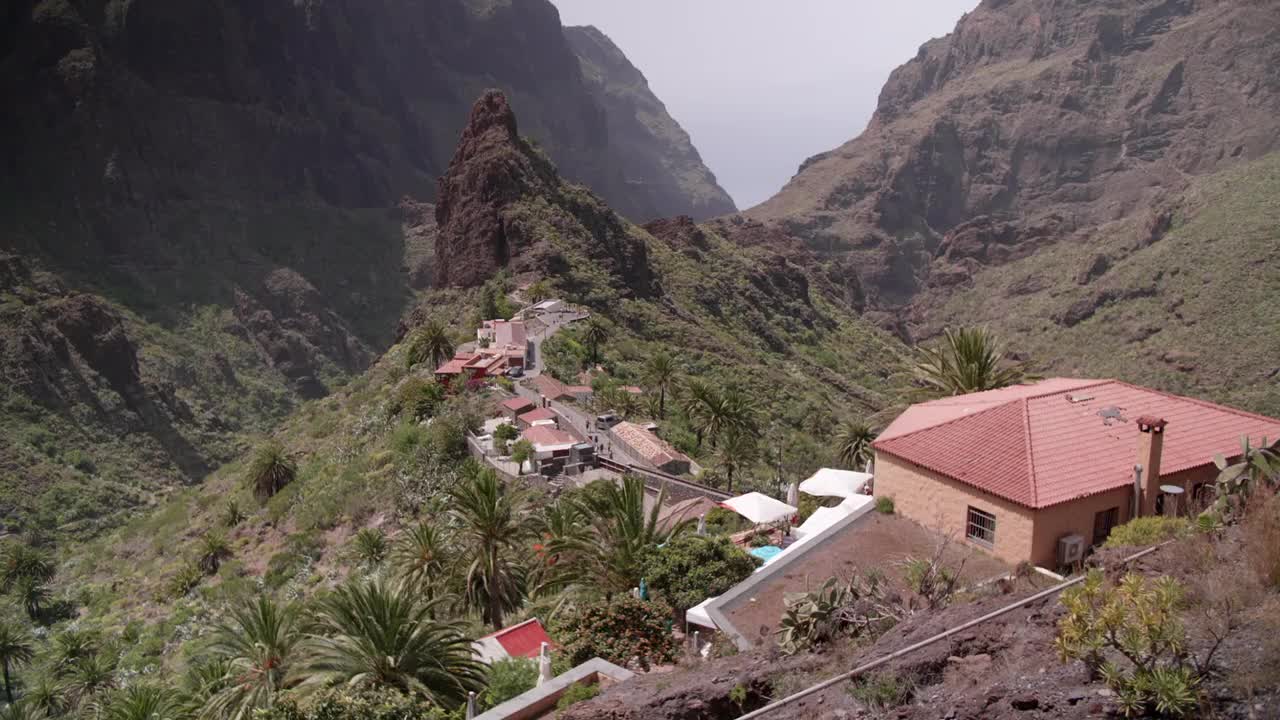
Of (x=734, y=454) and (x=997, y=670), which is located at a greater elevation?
(x=997, y=670)

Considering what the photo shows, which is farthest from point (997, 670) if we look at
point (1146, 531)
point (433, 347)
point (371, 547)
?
point (433, 347)

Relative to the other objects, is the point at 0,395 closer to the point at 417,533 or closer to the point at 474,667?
the point at 417,533

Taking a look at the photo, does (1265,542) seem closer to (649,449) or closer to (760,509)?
(760,509)

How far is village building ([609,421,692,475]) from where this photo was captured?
38775 millimetres

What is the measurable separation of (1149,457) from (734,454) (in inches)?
899

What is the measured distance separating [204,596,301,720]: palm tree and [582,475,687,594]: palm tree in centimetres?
650

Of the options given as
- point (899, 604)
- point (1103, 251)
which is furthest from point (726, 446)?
point (1103, 251)

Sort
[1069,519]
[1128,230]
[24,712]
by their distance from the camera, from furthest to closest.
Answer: [1128,230], [24,712], [1069,519]

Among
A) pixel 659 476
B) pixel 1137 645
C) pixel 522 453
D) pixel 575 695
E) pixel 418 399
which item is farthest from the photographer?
pixel 418 399

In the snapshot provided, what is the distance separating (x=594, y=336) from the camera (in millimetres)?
59438

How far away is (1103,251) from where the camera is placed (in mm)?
130250

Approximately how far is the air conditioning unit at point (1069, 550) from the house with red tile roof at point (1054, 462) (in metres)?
0.02

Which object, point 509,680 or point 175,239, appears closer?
point 509,680

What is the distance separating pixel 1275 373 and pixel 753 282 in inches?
1911
